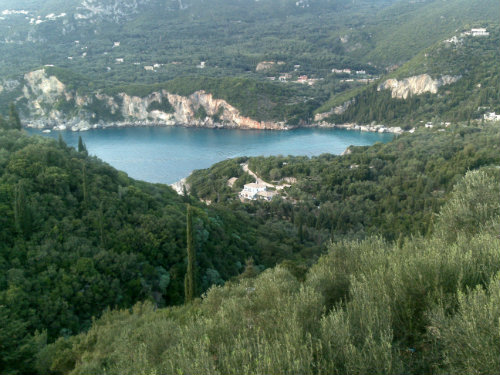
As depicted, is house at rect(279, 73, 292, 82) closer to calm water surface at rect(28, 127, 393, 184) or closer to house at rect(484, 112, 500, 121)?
calm water surface at rect(28, 127, 393, 184)

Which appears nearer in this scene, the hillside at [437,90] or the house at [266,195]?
the house at [266,195]

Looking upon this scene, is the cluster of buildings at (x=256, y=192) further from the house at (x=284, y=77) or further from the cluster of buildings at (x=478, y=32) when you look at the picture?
the house at (x=284, y=77)

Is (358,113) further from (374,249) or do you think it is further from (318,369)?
(318,369)

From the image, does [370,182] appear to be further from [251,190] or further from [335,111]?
[335,111]

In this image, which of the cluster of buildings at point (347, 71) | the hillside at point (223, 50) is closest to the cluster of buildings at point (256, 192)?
the hillside at point (223, 50)

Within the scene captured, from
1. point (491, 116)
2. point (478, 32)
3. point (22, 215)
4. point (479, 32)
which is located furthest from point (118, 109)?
point (22, 215)

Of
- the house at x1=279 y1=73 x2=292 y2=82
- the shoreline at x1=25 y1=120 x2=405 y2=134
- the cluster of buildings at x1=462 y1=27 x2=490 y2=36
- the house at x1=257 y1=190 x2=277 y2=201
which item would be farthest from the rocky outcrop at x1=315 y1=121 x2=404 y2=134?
the house at x1=257 y1=190 x2=277 y2=201

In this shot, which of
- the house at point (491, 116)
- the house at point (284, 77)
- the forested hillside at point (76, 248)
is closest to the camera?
the forested hillside at point (76, 248)

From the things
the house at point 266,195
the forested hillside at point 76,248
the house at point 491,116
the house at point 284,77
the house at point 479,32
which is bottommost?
the house at point 266,195
